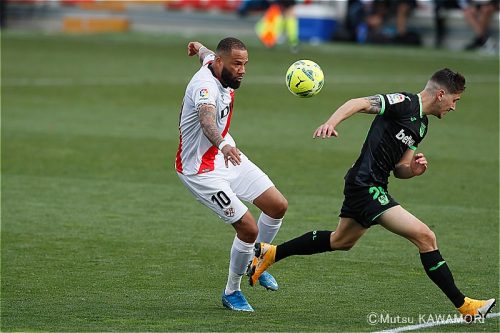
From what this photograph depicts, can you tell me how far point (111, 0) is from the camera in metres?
40.8

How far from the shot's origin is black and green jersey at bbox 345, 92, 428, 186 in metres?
8.43

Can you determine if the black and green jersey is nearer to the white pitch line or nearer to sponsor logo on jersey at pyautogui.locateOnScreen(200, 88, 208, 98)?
the white pitch line

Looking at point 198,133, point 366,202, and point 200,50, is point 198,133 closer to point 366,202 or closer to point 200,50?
point 200,50

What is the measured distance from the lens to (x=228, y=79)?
879cm

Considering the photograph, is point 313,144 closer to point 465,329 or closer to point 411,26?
point 465,329

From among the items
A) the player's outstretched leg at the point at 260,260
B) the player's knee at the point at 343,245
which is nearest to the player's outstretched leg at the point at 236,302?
the player's outstretched leg at the point at 260,260

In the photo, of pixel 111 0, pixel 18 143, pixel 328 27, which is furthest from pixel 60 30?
pixel 18 143

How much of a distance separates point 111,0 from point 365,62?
48.8 ft

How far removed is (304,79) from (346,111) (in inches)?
30.5

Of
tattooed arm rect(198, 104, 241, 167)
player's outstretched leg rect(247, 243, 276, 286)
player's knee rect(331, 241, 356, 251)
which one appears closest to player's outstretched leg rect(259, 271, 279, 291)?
player's outstretched leg rect(247, 243, 276, 286)

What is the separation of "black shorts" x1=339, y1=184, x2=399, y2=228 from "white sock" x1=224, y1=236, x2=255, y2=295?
36.5 inches

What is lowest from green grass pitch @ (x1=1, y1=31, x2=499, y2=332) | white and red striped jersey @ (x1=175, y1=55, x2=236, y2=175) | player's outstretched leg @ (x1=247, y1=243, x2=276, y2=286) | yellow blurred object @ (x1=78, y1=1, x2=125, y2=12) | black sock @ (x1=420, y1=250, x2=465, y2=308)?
yellow blurred object @ (x1=78, y1=1, x2=125, y2=12)

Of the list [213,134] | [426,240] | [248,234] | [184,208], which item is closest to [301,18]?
[184,208]

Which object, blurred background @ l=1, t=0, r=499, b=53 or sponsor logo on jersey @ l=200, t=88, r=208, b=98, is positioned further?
blurred background @ l=1, t=0, r=499, b=53
